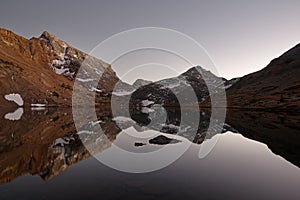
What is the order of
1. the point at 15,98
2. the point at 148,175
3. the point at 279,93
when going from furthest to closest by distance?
the point at 15,98 → the point at 279,93 → the point at 148,175

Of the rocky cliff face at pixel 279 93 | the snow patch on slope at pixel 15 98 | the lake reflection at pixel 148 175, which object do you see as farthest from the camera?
the snow patch on slope at pixel 15 98

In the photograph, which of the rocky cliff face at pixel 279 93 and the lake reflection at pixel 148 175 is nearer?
the lake reflection at pixel 148 175

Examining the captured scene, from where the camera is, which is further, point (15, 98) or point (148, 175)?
point (15, 98)

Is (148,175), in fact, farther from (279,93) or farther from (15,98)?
(15,98)

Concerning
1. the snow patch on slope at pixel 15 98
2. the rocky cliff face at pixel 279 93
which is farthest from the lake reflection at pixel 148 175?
the snow patch on slope at pixel 15 98

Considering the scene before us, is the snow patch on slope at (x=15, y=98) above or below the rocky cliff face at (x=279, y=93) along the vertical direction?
above

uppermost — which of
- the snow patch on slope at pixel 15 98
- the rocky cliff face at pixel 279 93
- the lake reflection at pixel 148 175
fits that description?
the snow patch on slope at pixel 15 98

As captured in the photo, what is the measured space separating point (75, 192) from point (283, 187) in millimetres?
15123

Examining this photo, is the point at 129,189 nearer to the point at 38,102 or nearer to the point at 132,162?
the point at 132,162

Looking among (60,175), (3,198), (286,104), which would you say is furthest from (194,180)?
(286,104)

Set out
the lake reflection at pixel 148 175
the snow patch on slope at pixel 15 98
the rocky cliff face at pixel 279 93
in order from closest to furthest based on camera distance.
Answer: the lake reflection at pixel 148 175, the rocky cliff face at pixel 279 93, the snow patch on slope at pixel 15 98

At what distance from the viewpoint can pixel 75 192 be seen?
1477 centimetres

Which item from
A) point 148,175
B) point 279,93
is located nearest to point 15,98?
point 148,175

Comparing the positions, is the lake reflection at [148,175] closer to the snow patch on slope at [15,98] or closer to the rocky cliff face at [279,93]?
the rocky cliff face at [279,93]
